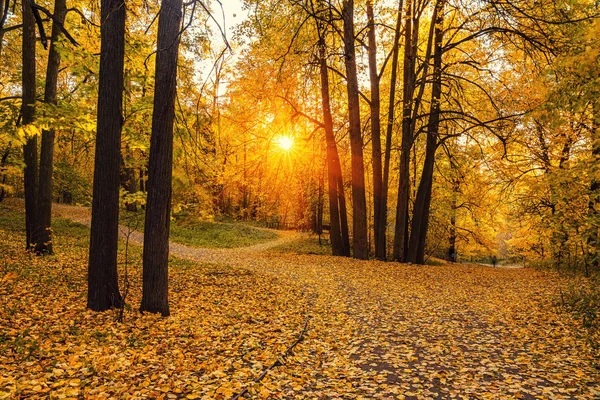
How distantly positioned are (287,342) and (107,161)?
398 cm

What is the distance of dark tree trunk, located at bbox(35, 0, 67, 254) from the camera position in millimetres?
9539

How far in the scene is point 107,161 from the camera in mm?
6004

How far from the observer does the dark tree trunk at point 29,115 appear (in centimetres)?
928

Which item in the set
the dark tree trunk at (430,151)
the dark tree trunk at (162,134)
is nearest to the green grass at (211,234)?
the dark tree trunk at (430,151)

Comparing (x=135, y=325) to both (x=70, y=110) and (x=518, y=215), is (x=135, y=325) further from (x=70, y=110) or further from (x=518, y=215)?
(x=518, y=215)

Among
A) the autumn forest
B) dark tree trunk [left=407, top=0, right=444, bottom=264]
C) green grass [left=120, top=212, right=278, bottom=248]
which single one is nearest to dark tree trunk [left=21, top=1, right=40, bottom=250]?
the autumn forest

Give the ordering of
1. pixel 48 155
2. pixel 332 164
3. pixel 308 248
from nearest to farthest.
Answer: pixel 48 155 → pixel 332 164 → pixel 308 248

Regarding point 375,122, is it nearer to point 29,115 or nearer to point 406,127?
point 406,127

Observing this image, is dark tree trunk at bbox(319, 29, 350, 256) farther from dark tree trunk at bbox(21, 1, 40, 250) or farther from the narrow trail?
dark tree trunk at bbox(21, 1, 40, 250)

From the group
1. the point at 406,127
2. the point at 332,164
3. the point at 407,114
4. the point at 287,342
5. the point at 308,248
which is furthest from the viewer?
the point at 308,248

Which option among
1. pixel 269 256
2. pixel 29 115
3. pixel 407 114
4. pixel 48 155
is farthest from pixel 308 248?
pixel 29 115

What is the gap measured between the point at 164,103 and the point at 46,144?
5.88 m

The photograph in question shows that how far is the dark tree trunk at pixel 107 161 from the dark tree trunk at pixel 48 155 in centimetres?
471

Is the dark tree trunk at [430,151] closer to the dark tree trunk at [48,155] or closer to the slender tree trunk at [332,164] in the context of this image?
the slender tree trunk at [332,164]
